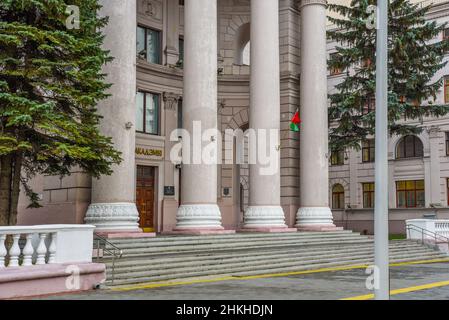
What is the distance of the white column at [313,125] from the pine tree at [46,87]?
1654 cm

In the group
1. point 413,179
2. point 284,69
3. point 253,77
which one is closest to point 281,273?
point 253,77

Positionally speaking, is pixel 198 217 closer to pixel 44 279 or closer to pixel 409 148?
pixel 44 279

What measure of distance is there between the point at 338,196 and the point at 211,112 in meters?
31.1

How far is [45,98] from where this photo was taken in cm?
1689

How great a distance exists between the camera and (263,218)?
28109 mm

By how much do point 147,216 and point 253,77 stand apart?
339 inches

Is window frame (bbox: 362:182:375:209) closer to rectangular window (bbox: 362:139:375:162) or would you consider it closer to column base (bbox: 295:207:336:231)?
rectangular window (bbox: 362:139:375:162)

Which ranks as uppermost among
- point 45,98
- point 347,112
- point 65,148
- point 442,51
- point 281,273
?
point 442,51

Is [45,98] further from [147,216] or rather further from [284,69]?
[284,69]

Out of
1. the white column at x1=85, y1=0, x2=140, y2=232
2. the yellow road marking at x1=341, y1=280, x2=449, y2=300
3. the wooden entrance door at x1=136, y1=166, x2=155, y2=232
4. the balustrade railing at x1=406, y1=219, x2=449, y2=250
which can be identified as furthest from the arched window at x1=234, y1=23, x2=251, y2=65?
the yellow road marking at x1=341, y1=280, x2=449, y2=300

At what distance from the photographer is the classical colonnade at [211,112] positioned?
71.6 ft

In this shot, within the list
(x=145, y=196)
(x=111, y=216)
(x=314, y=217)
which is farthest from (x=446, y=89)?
(x=111, y=216)

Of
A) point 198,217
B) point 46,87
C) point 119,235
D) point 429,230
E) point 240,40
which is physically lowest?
point 429,230

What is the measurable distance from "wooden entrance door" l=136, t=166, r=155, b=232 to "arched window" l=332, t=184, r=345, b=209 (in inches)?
1005
